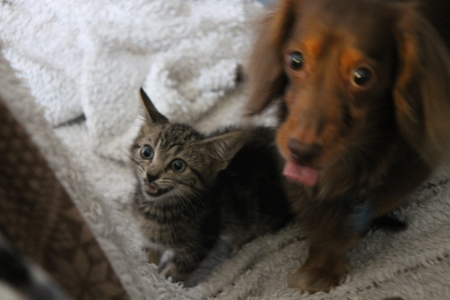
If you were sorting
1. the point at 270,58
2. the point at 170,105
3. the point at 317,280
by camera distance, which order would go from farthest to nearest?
the point at 170,105 < the point at 317,280 < the point at 270,58

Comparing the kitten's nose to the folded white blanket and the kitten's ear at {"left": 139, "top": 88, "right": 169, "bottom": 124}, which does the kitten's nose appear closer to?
the kitten's ear at {"left": 139, "top": 88, "right": 169, "bottom": 124}

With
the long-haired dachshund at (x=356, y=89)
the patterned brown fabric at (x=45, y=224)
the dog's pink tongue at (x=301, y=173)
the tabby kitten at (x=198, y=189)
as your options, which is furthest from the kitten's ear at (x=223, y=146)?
the patterned brown fabric at (x=45, y=224)

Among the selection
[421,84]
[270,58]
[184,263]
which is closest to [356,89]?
[421,84]

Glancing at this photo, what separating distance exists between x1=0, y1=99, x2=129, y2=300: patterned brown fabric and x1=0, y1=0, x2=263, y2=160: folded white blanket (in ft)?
3.26

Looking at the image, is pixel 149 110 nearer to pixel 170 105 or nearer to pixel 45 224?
pixel 170 105

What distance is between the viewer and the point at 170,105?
166cm

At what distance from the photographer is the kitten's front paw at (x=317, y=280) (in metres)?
1.26

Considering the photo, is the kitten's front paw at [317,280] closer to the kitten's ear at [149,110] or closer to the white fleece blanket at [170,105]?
the white fleece blanket at [170,105]

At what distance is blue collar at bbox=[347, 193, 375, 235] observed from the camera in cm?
108

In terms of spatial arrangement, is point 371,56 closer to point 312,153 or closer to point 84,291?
point 312,153

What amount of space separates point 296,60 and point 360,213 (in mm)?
452

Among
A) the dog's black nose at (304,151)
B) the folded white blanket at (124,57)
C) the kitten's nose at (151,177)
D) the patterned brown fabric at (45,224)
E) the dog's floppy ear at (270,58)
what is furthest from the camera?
the folded white blanket at (124,57)

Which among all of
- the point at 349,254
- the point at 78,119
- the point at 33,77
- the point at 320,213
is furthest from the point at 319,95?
the point at 33,77

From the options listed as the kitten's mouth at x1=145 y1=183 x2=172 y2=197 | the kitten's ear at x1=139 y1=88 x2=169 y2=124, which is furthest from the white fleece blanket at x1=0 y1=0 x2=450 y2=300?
the kitten's ear at x1=139 y1=88 x2=169 y2=124
